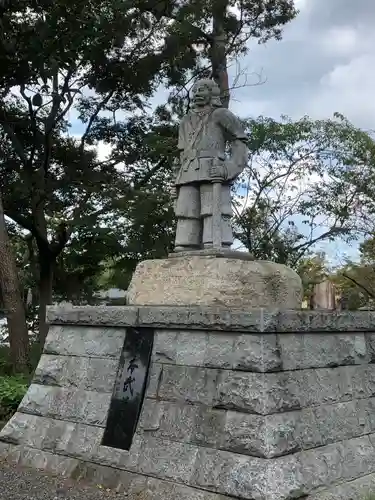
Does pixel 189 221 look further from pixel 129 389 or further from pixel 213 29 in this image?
pixel 213 29

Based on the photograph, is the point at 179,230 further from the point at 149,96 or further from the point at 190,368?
the point at 149,96

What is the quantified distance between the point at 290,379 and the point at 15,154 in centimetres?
1103

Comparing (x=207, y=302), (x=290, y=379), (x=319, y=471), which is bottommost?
(x=319, y=471)

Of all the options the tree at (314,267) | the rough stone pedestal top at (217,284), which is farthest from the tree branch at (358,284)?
the rough stone pedestal top at (217,284)

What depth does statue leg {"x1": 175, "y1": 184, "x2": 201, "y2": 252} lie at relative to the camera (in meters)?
6.07

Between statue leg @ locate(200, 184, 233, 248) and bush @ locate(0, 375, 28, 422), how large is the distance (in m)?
3.22

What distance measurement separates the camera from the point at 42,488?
16.2ft

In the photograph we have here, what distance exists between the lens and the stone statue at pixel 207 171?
232 inches

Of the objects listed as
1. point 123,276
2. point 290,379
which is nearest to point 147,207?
point 123,276

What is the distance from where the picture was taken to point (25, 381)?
835cm

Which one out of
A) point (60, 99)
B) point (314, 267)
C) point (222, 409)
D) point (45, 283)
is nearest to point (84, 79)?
point (60, 99)

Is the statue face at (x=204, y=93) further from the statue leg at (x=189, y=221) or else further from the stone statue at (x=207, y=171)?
the statue leg at (x=189, y=221)

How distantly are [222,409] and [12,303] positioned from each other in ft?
23.2

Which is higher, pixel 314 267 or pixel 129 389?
pixel 314 267
